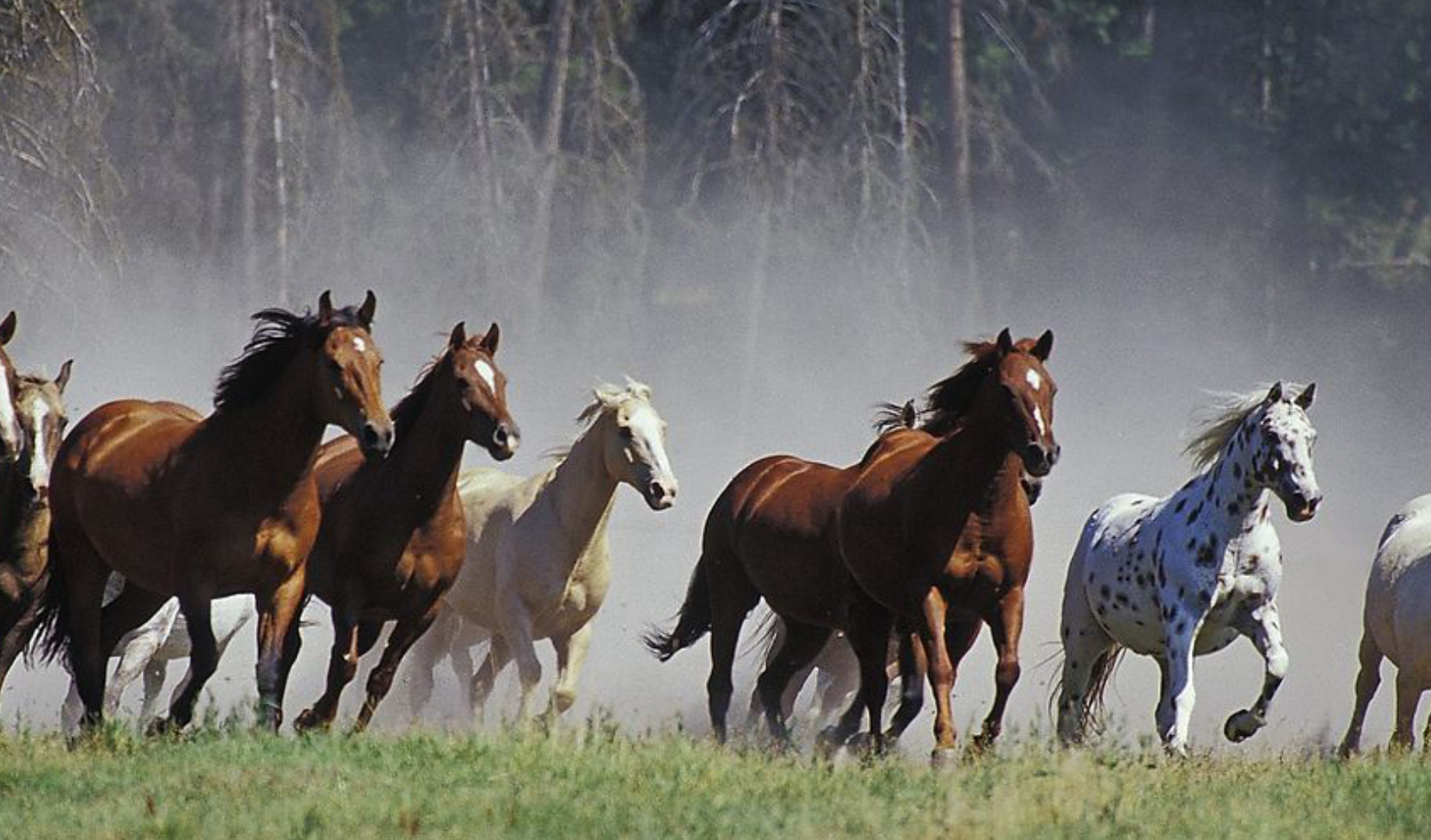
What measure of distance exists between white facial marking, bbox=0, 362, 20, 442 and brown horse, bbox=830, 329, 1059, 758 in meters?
4.27

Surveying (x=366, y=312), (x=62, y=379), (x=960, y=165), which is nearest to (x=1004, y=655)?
(x=366, y=312)

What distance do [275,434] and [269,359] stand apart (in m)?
0.43

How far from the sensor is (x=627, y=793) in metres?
9.70

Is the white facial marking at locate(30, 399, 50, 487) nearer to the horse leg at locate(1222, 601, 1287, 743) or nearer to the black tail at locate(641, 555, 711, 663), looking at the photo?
the black tail at locate(641, 555, 711, 663)

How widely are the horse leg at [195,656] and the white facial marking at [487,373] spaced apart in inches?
75.7

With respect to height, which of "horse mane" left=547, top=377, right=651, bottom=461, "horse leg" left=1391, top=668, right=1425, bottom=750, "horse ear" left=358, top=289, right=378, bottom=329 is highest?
"horse ear" left=358, top=289, right=378, bottom=329

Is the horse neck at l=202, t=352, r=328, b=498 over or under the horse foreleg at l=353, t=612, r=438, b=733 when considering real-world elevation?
over

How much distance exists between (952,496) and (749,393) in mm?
22109

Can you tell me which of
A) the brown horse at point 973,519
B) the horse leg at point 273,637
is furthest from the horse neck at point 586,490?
the horse leg at point 273,637

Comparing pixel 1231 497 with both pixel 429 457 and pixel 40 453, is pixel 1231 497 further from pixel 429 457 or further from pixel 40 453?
pixel 40 453

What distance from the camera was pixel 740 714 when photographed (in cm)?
1770

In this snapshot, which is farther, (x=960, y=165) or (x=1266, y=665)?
(x=960, y=165)

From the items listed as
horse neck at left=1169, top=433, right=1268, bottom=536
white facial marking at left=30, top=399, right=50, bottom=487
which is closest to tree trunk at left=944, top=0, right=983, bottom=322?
horse neck at left=1169, top=433, right=1268, bottom=536

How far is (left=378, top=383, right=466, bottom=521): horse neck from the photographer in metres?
12.3
